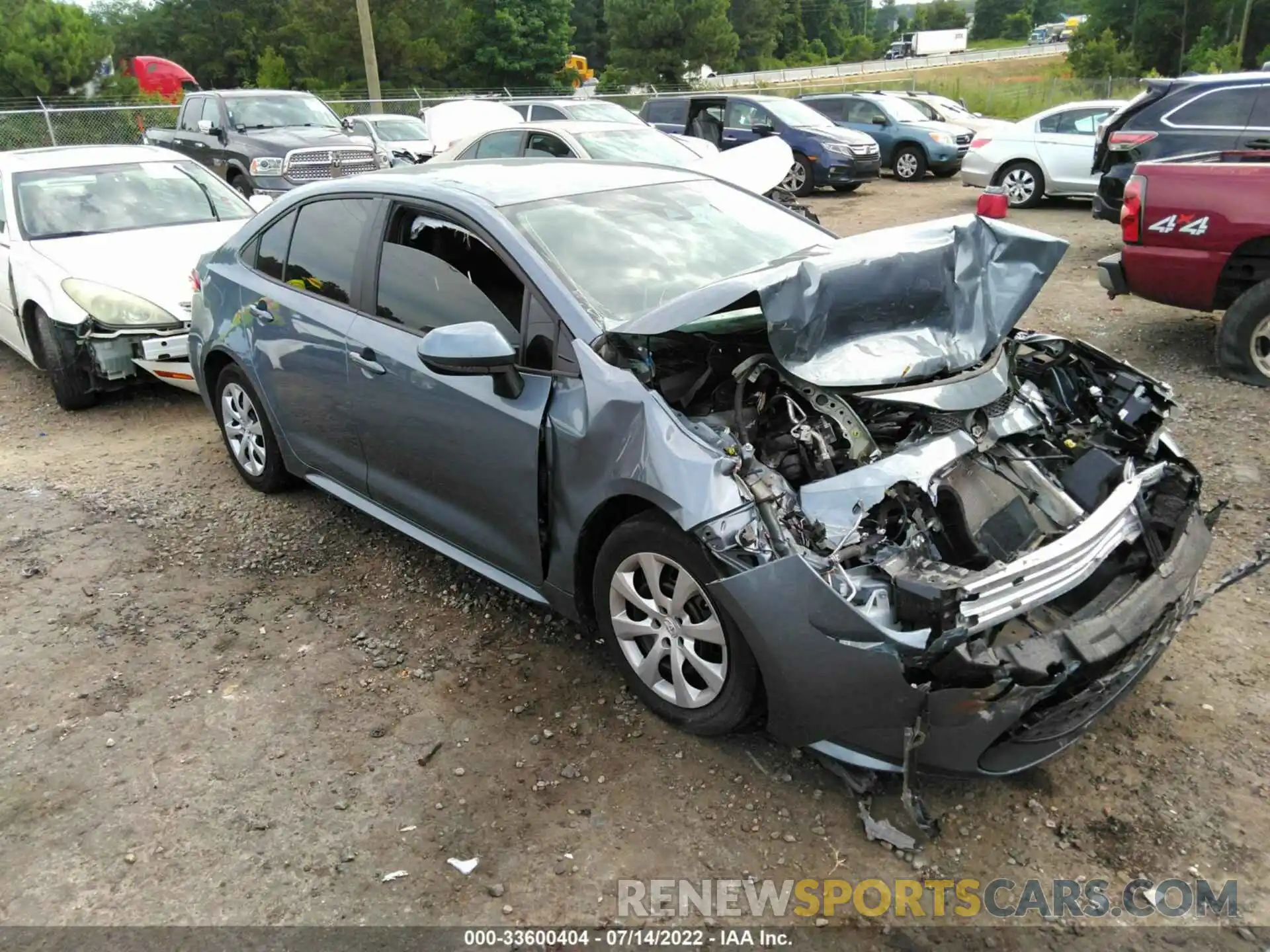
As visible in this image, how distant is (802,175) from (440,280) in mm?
13539

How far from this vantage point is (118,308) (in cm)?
620

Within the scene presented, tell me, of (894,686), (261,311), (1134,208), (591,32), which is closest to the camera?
(894,686)

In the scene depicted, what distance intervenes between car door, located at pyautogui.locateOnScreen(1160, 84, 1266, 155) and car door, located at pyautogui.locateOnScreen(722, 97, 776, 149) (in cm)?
826

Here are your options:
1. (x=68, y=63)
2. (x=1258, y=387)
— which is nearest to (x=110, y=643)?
(x=1258, y=387)

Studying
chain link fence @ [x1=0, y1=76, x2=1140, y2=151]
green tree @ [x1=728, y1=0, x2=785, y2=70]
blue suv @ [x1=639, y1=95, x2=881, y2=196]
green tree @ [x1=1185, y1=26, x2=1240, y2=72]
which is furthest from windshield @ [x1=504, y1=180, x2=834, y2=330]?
green tree @ [x1=728, y1=0, x2=785, y2=70]

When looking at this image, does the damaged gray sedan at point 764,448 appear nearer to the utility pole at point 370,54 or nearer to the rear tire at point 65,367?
the rear tire at point 65,367

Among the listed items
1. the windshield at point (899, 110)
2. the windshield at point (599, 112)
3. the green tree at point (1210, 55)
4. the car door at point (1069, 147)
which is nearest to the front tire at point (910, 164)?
the windshield at point (899, 110)

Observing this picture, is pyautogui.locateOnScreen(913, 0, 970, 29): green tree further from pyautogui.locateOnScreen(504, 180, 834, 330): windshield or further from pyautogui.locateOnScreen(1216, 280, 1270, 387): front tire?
pyautogui.locateOnScreen(504, 180, 834, 330): windshield

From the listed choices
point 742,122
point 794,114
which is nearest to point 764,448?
point 742,122

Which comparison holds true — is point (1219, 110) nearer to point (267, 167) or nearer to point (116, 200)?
point (116, 200)

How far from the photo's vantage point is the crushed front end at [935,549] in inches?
95.0

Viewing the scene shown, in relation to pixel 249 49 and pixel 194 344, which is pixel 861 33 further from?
pixel 194 344

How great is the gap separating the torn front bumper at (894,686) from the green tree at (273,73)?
42.2 meters

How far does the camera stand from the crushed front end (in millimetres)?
2412
